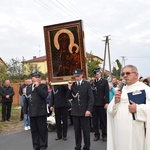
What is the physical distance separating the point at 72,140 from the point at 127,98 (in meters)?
4.35

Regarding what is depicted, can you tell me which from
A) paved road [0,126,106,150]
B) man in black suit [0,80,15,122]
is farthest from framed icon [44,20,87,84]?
man in black suit [0,80,15,122]

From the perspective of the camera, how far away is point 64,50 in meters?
7.12

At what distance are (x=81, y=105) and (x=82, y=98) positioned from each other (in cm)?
16

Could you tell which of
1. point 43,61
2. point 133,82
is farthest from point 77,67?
point 43,61

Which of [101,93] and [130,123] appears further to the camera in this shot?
[101,93]

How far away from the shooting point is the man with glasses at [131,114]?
363 cm

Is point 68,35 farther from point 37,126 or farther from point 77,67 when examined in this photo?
point 37,126

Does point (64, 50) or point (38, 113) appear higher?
point (64, 50)

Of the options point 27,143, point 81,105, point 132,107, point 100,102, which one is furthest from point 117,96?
point 27,143

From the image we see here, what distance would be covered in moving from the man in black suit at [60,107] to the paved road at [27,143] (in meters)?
0.31

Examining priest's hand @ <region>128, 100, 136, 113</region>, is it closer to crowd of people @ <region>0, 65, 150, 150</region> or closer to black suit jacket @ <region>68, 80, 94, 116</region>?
crowd of people @ <region>0, 65, 150, 150</region>

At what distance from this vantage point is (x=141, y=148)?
371 centimetres

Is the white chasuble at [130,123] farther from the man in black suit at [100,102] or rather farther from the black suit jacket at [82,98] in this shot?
the man in black suit at [100,102]

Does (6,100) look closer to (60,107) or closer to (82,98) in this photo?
(60,107)
